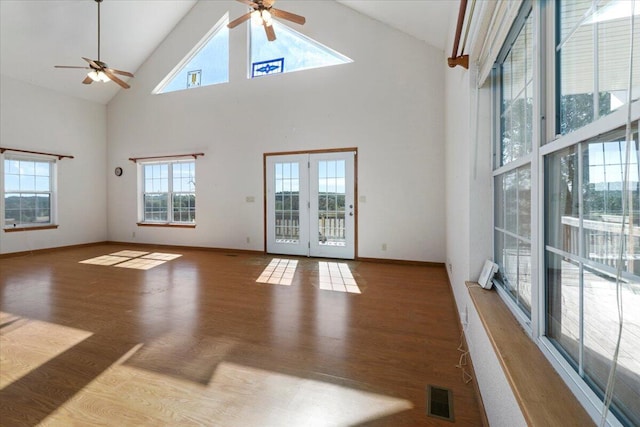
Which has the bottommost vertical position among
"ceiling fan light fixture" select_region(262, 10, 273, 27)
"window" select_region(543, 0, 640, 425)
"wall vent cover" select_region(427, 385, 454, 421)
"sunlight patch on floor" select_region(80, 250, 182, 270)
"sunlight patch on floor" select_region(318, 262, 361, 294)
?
"wall vent cover" select_region(427, 385, 454, 421)

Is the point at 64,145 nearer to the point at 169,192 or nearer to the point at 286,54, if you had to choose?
the point at 169,192

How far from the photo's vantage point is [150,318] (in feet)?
8.62

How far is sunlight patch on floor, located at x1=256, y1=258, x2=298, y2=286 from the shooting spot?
3.91 meters

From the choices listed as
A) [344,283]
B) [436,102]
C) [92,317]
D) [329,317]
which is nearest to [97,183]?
[92,317]

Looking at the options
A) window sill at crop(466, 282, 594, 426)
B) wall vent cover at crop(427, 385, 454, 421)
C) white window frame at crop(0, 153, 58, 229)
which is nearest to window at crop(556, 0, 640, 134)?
window sill at crop(466, 282, 594, 426)

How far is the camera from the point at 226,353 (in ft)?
6.64

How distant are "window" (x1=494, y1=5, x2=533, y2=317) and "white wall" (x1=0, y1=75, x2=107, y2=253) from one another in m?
7.83

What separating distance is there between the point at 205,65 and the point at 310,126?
9.68 feet

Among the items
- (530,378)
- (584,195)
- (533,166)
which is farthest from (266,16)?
(530,378)

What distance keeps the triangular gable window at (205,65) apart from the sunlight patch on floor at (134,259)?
11.9 feet

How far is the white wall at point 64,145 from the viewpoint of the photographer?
5.50 meters

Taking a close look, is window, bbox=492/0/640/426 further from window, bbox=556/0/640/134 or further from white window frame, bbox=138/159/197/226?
white window frame, bbox=138/159/197/226

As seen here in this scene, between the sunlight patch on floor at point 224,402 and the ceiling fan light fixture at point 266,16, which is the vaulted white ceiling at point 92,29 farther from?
the sunlight patch on floor at point 224,402

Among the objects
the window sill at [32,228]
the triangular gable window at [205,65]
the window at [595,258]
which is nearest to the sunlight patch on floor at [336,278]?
the window at [595,258]
